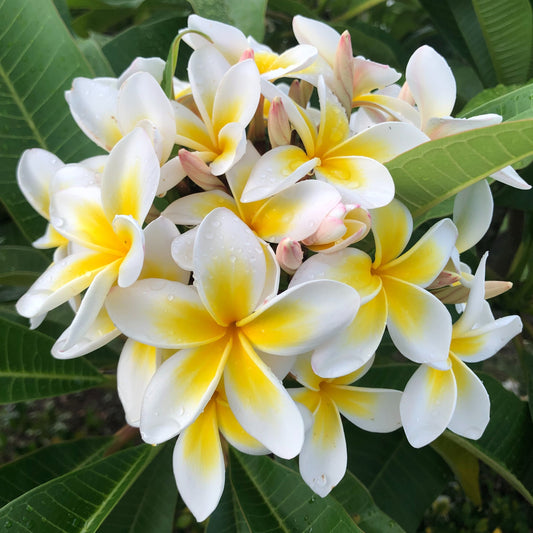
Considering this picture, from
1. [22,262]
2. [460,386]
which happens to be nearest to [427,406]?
[460,386]

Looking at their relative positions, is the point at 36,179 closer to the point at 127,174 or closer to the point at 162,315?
the point at 127,174

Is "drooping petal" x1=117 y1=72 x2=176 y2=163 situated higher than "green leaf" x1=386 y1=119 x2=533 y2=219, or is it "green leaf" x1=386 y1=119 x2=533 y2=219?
"drooping petal" x1=117 y1=72 x2=176 y2=163

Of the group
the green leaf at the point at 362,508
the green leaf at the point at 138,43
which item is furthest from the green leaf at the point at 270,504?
the green leaf at the point at 138,43

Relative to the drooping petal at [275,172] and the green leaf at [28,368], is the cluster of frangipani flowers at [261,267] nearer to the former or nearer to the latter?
the drooping petal at [275,172]

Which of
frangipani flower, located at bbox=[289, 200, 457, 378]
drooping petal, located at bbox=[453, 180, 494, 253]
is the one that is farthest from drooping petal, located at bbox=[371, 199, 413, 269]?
drooping petal, located at bbox=[453, 180, 494, 253]

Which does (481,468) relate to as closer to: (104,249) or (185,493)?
(185,493)

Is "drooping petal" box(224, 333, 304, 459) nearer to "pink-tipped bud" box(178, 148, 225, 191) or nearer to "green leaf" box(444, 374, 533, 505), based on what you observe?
"pink-tipped bud" box(178, 148, 225, 191)
